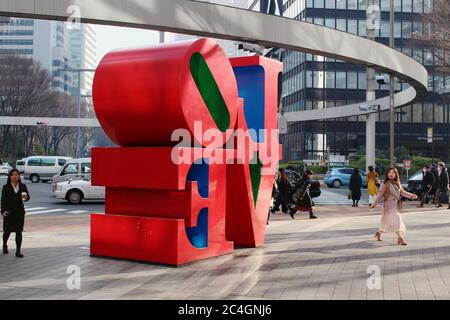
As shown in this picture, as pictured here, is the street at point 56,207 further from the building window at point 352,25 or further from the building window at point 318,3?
the building window at point 352,25

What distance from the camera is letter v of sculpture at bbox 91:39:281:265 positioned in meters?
9.44

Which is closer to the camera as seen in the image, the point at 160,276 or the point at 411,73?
the point at 160,276

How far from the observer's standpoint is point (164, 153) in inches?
369

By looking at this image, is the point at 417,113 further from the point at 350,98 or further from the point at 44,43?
the point at 44,43

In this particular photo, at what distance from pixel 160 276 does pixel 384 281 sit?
11.1ft

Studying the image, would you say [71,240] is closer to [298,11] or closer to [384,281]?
[384,281]

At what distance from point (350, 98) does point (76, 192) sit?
157 ft

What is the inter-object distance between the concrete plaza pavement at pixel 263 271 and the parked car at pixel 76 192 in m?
9.23

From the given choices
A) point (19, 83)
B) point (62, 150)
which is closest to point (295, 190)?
point (19, 83)

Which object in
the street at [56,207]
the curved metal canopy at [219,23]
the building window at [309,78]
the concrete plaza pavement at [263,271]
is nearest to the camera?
the concrete plaza pavement at [263,271]

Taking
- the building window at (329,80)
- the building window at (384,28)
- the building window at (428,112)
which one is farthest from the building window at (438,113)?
the building window at (329,80)

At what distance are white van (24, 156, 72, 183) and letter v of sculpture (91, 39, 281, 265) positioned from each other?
111ft

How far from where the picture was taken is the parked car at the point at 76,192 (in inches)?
917

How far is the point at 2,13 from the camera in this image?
1188 centimetres
